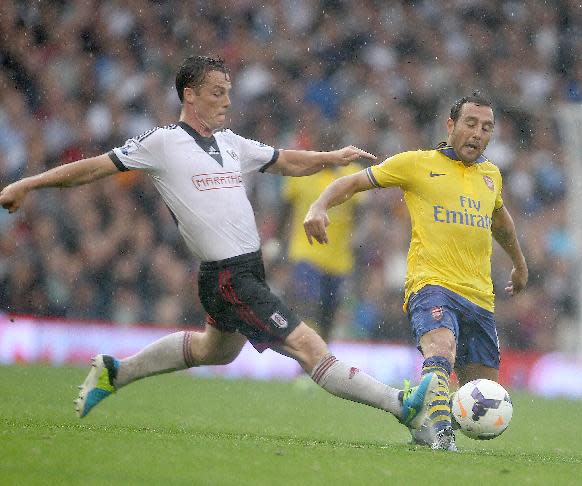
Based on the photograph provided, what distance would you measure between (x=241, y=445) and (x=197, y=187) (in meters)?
1.52

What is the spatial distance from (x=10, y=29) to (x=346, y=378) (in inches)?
426

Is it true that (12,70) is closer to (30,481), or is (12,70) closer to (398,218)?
(398,218)

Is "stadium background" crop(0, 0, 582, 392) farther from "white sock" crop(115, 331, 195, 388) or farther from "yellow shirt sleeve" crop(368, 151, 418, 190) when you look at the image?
"yellow shirt sleeve" crop(368, 151, 418, 190)

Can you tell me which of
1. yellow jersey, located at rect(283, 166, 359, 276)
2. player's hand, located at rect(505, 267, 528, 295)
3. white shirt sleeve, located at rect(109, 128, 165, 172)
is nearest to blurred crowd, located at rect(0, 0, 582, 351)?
yellow jersey, located at rect(283, 166, 359, 276)

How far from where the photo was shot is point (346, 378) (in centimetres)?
688

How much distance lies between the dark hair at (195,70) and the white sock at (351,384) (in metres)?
1.76

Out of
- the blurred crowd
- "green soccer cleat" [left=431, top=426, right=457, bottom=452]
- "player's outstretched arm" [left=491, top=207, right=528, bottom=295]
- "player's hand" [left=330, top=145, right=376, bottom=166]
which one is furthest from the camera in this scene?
the blurred crowd

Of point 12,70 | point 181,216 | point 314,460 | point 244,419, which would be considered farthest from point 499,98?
point 314,460

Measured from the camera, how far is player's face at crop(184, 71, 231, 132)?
23.9 ft

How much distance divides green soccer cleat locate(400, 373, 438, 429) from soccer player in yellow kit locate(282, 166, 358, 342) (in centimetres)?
673

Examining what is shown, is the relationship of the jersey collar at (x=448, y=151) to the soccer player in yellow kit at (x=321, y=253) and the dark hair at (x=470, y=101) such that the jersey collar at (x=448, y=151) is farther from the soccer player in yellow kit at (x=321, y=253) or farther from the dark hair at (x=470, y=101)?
the soccer player in yellow kit at (x=321, y=253)

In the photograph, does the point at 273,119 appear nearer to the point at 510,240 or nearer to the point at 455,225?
the point at 510,240

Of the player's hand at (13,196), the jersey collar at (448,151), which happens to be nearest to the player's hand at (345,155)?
the jersey collar at (448,151)

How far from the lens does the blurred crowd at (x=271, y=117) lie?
15.3 metres
